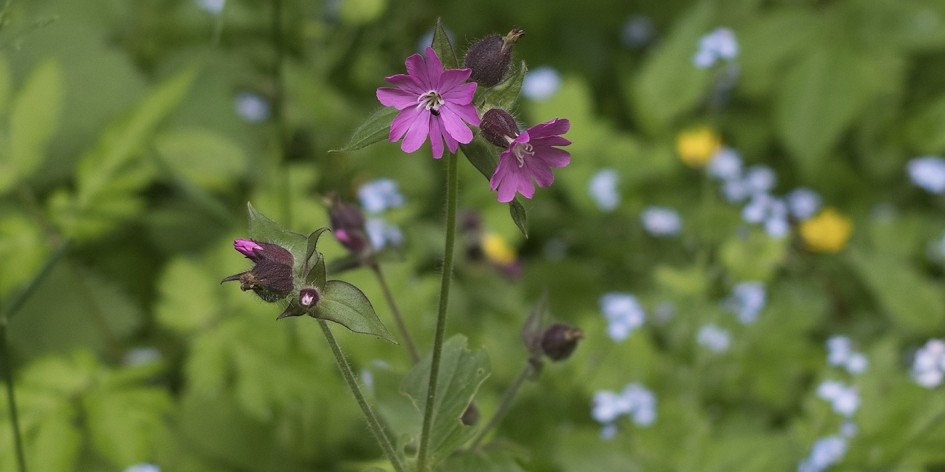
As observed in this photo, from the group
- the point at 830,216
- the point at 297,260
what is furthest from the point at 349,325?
the point at 830,216

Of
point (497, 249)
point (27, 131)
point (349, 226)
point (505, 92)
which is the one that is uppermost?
point (497, 249)

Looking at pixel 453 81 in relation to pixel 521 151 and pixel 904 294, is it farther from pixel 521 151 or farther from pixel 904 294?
pixel 904 294

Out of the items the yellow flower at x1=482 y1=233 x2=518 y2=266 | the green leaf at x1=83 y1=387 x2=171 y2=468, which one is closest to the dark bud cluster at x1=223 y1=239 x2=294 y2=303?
the green leaf at x1=83 y1=387 x2=171 y2=468

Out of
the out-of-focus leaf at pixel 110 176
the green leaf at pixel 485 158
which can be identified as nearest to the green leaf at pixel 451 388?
the green leaf at pixel 485 158

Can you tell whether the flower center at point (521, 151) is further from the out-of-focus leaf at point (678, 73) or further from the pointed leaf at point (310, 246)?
the out-of-focus leaf at point (678, 73)

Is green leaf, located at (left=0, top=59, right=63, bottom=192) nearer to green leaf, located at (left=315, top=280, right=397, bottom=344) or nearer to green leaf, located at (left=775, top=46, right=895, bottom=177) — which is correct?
green leaf, located at (left=315, top=280, right=397, bottom=344)

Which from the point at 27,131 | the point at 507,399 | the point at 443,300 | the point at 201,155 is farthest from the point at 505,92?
the point at 201,155
